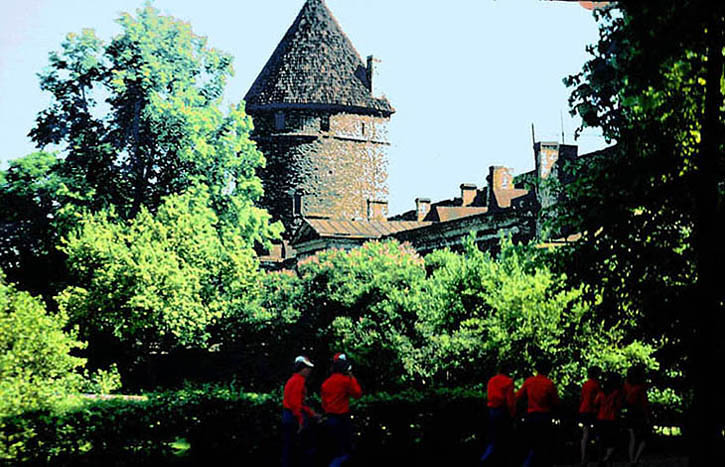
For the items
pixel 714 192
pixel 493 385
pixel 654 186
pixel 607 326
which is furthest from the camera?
pixel 607 326

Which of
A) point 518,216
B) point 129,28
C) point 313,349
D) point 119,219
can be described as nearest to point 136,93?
point 129,28

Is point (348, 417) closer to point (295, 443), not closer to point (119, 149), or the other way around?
point (295, 443)

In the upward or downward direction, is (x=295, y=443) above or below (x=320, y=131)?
below

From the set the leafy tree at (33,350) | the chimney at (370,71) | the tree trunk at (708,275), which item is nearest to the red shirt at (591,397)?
the tree trunk at (708,275)

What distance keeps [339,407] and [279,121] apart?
5956 cm

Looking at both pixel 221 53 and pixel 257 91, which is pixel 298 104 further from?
pixel 221 53

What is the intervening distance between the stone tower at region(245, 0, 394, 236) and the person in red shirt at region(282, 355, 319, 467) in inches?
2231

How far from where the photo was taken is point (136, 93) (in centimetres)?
4294

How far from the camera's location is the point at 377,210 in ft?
239

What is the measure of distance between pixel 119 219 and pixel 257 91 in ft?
114

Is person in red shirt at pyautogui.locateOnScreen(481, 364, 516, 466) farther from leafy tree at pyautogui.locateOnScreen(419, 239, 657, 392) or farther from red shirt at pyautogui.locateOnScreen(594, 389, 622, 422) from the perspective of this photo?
leafy tree at pyautogui.locateOnScreen(419, 239, 657, 392)

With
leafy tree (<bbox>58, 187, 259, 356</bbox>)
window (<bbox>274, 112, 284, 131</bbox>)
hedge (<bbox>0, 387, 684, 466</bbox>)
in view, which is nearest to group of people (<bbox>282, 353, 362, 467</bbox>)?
hedge (<bbox>0, 387, 684, 466</bbox>)

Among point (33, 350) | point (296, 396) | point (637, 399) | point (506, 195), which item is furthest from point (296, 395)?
point (506, 195)

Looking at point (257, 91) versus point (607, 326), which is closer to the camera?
point (607, 326)
